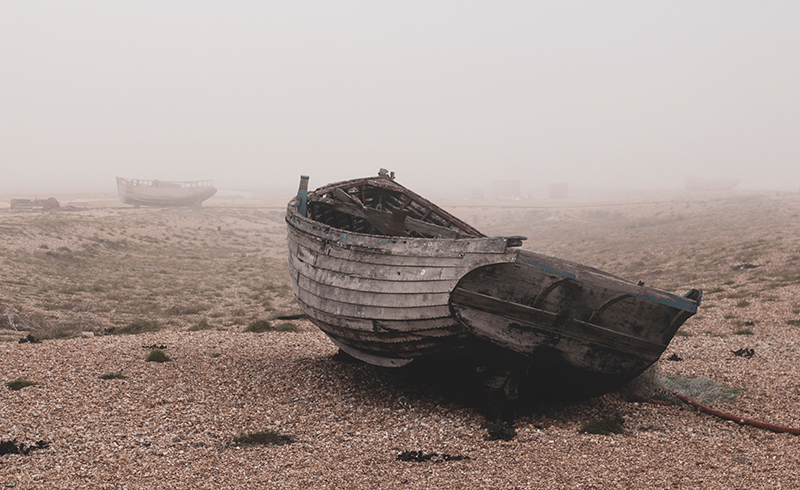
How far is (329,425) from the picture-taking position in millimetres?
7992

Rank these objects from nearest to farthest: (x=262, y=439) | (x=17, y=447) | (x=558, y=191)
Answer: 1. (x=17, y=447)
2. (x=262, y=439)
3. (x=558, y=191)

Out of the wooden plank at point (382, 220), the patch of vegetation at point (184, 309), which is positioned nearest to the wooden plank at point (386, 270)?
the wooden plank at point (382, 220)

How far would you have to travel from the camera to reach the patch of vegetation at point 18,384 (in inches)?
325

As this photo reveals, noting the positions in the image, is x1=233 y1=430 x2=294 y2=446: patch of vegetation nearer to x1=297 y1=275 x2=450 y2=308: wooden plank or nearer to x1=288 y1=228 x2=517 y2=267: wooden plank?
x1=297 y1=275 x2=450 y2=308: wooden plank

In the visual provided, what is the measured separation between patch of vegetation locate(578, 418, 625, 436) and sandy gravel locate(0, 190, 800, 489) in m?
0.16

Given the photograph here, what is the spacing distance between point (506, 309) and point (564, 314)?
81cm

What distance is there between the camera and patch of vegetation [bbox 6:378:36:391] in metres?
8.25

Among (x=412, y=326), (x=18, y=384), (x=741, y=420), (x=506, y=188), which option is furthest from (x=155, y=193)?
(x=506, y=188)

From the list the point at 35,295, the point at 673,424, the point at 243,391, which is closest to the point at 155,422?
the point at 243,391

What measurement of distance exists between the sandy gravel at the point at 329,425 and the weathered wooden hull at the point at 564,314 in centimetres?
109

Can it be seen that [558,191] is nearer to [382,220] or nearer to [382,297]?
[382,220]

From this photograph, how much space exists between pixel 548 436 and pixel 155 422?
5493mm

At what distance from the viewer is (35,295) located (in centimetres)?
1745

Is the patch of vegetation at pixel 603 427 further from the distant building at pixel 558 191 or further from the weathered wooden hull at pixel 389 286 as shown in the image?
the distant building at pixel 558 191
